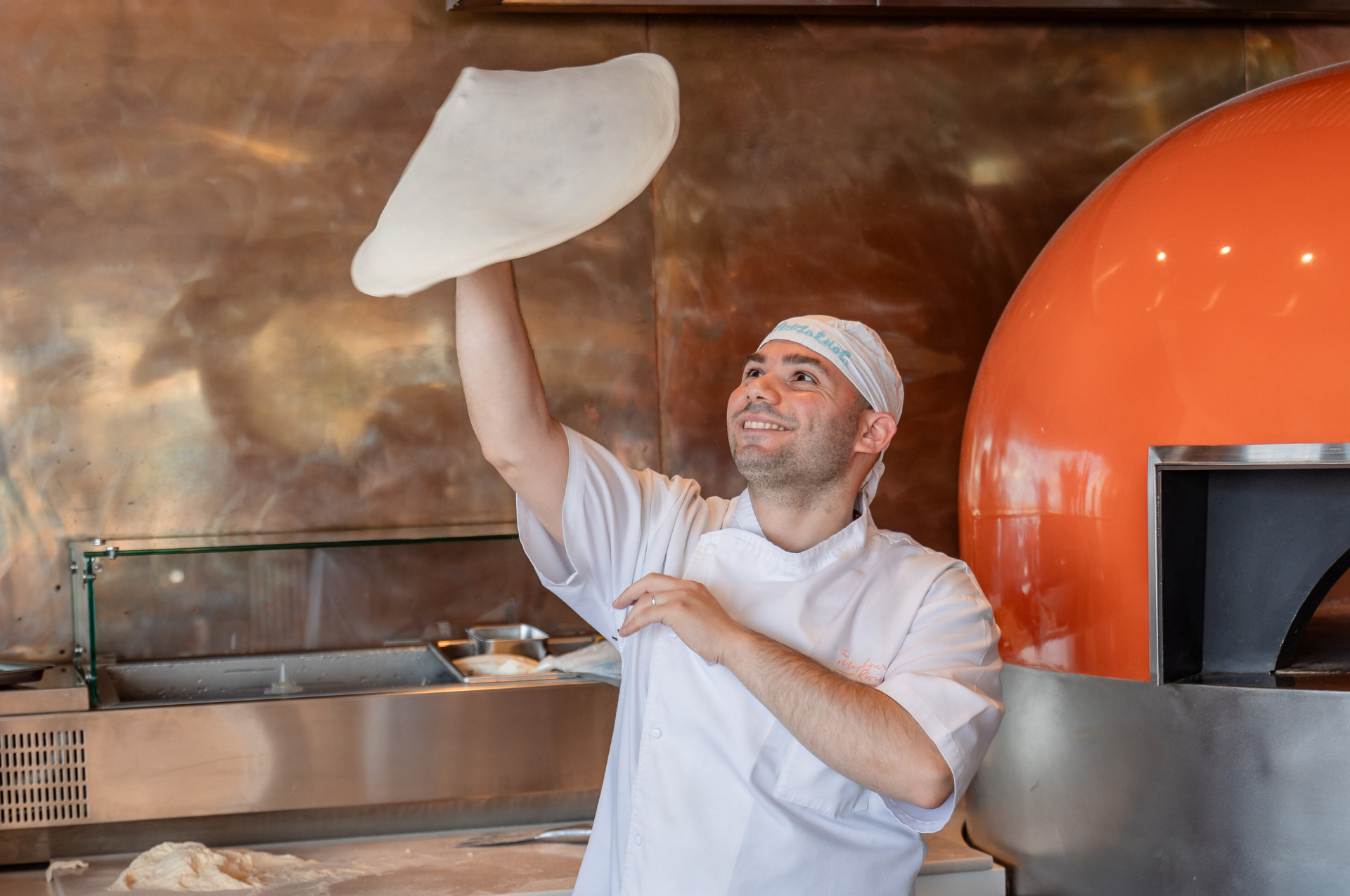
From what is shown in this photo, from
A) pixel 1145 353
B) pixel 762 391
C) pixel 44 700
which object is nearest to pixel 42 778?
pixel 44 700

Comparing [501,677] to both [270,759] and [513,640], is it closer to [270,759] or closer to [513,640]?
[513,640]

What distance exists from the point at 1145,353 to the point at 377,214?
1.77 metres

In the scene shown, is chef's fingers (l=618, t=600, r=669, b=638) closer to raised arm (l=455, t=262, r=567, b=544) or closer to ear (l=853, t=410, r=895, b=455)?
raised arm (l=455, t=262, r=567, b=544)

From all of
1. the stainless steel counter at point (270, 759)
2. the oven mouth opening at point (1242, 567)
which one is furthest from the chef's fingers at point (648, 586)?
the stainless steel counter at point (270, 759)

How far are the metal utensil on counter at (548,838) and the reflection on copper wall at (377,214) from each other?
2.60 ft

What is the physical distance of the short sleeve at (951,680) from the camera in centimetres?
140

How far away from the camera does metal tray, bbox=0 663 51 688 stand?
2268 millimetres

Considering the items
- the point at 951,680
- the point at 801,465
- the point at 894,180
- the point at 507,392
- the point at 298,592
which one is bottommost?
the point at 298,592

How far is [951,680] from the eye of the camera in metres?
1.43

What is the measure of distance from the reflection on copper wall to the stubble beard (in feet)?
4.43

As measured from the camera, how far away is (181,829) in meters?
2.57

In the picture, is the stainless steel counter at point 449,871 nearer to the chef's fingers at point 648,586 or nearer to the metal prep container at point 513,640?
the metal prep container at point 513,640

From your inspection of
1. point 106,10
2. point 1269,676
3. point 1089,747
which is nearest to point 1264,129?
point 1269,676

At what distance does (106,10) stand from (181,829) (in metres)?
1.83
